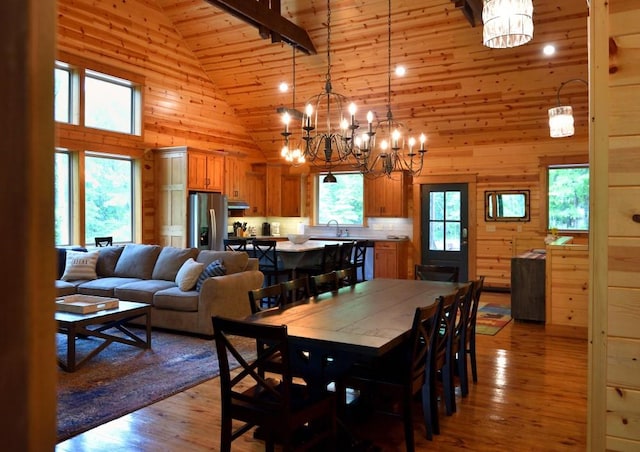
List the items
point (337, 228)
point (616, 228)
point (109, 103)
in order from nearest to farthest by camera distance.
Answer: point (616, 228)
point (109, 103)
point (337, 228)

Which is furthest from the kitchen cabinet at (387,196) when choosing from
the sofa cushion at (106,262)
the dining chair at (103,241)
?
the sofa cushion at (106,262)

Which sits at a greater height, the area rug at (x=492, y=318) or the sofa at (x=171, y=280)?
the sofa at (x=171, y=280)

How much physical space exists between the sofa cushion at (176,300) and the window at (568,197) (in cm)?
603

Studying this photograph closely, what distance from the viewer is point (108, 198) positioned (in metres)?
7.73

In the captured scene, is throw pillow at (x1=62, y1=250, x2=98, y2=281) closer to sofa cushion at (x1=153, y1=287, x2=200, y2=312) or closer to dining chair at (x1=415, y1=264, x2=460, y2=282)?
sofa cushion at (x1=153, y1=287, x2=200, y2=312)

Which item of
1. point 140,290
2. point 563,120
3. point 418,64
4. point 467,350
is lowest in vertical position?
point 467,350

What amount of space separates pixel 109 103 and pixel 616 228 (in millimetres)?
7560

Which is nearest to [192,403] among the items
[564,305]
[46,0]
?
[46,0]

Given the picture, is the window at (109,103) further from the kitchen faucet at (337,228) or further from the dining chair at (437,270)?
the dining chair at (437,270)

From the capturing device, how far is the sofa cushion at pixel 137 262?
6266 millimetres

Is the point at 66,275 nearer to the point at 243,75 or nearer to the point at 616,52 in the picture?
the point at 243,75

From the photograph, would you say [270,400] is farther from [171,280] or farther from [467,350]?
[171,280]

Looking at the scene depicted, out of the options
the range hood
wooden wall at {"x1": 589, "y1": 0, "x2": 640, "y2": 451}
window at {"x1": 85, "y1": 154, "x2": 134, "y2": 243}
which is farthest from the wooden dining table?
the range hood

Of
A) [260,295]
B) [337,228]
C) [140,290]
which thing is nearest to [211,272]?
[140,290]
